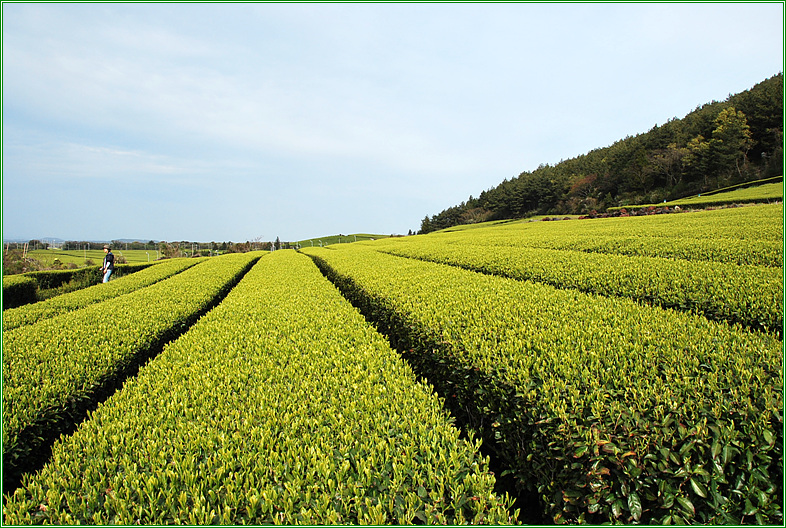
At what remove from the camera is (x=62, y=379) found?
349 centimetres

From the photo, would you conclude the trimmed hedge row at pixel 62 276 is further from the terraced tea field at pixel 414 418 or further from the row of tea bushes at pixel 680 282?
the row of tea bushes at pixel 680 282

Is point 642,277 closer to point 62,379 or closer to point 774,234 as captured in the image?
point 774,234

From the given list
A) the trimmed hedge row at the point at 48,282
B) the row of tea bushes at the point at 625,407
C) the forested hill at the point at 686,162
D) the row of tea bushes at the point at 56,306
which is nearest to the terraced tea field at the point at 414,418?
the row of tea bushes at the point at 625,407

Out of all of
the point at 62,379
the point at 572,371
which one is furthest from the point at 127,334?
the point at 572,371

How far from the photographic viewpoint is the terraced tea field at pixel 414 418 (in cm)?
→ 199

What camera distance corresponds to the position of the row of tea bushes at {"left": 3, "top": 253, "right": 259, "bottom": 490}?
2934 mm

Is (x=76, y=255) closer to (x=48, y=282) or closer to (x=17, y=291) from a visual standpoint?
(x=48, y=282)

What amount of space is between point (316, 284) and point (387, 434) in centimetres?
715

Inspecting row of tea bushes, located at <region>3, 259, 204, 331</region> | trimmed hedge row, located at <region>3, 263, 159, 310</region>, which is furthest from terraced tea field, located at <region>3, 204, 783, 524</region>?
trimmed hedge row, located at <region>3, 263, 159, 310</region>

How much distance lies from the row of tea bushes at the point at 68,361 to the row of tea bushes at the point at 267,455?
24.4 inches

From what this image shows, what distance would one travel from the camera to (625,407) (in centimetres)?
254

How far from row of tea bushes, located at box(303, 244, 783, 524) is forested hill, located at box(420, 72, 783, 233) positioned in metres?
56.8

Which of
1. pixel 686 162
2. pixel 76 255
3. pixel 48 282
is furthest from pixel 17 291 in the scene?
pixel 686 162

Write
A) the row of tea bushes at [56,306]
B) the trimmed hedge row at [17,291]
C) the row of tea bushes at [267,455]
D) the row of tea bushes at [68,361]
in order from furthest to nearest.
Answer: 1. the trimmed hedge row at [17,291]
2. the row of tea bushes at [56,306]
3. the row of tea bushes at [68,361]
4. the row of tea bushes at [267,455]
